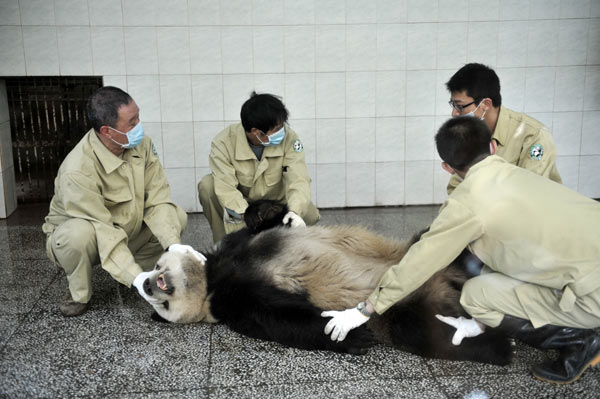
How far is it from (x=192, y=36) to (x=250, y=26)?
597 mm

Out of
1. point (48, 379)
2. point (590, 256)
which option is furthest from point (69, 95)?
point (590, 256)

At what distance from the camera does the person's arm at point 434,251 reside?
278 cm

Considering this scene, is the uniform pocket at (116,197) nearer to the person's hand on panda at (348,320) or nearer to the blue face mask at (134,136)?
the blue face mask at (134,136)

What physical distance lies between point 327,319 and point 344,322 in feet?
0.60

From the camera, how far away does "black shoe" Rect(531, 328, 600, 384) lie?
2.87m

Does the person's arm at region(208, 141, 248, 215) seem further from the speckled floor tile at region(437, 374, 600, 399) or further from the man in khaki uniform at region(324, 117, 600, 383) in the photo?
the speckled floor tile at region(437, 374, 600, 399)

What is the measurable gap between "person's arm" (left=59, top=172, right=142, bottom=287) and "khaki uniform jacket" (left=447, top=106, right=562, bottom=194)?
89.4 inches

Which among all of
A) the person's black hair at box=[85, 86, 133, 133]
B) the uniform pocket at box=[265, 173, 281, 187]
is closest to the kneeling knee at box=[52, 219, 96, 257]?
the person's black hair at box=[85, 86, 133, 133]

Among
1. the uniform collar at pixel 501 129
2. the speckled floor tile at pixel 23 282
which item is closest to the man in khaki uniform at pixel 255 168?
the speckled floor tile at pixel 23 282

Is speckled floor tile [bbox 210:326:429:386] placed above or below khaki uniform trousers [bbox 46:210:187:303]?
below

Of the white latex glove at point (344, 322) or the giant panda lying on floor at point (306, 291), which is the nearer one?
the white latex glove at point (344, 322)

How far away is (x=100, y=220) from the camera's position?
12.5ft

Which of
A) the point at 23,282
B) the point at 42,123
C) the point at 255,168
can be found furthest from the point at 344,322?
the point at 42,123

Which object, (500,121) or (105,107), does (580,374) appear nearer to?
(500,121)
